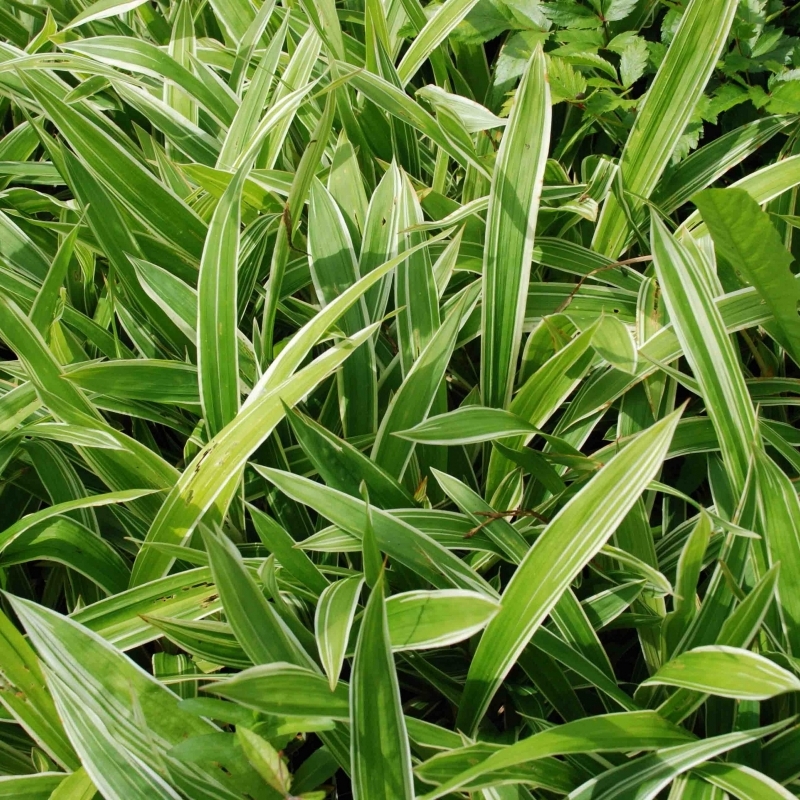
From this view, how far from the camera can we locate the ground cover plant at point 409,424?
70 centimetres

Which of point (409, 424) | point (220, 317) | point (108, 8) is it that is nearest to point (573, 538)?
point (409, 424)

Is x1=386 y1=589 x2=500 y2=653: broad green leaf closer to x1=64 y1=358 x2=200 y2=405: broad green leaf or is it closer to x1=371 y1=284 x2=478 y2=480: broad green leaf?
x1=371 y1=284 x2=478 y2=480: broad green leaf

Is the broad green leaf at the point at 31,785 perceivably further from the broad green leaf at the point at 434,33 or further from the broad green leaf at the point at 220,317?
the broad green leaf at the point at 434,33

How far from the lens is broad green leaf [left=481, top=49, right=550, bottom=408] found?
956 mm

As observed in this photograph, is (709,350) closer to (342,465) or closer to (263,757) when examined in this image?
(342,465)

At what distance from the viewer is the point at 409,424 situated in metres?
0.89

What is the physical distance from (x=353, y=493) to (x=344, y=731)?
0.24 meters

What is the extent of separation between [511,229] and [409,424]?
279 mm

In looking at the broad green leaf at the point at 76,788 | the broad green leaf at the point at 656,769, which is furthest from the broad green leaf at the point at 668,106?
the broad green leaf at the point at 76,788

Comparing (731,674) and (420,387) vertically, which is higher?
(420,387)

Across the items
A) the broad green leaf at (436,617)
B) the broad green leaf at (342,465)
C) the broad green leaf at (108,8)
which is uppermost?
the broad green leaf at (108,8)

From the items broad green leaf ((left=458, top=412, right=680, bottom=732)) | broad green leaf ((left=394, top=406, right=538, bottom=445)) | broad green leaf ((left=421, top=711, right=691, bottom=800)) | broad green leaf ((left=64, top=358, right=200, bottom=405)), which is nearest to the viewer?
broad green leaf ((left=421, top=711, right=691, bottom=800))

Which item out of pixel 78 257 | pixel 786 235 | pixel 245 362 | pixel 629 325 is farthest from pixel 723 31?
pixel 78 257

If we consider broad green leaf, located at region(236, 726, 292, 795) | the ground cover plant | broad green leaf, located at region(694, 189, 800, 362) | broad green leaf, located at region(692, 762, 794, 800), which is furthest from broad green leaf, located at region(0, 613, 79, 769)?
broad green leaf, located at region(694, 189, 800, 362)
